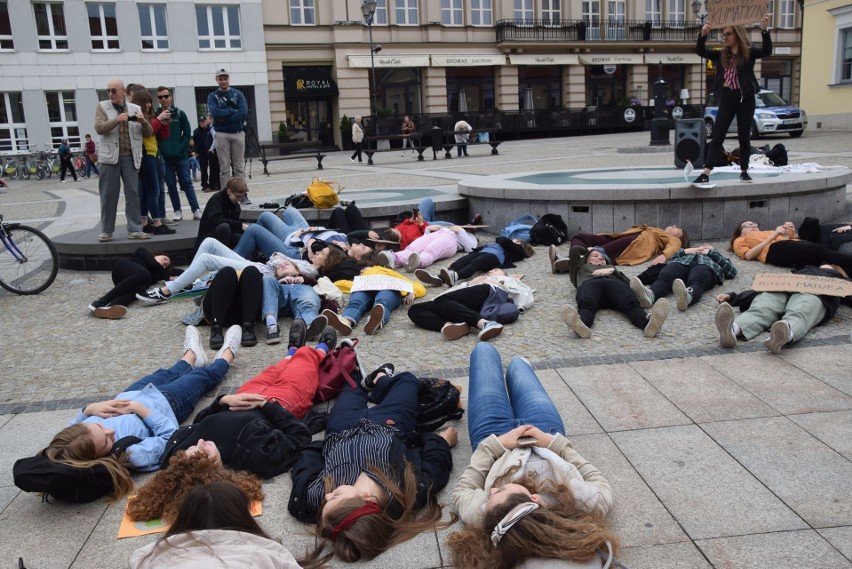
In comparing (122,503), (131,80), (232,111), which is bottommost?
(122,503)

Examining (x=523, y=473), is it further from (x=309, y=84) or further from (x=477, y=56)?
(x=477, y=56)

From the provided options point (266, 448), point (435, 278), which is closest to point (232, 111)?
point (435, 278)

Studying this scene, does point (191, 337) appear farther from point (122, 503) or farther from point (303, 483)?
point (303, 483)

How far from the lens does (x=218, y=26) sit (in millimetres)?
34625

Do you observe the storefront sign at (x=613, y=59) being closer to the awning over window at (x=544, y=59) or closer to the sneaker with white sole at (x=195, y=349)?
the awning over window at (x=544, y=59)

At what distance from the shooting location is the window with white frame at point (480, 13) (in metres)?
39.2

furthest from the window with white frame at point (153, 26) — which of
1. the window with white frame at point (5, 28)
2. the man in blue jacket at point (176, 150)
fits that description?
the man in blue jacket at point (176, 150)

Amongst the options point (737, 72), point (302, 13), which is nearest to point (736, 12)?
point (737, 72)

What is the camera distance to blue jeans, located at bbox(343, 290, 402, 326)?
6.99 meters

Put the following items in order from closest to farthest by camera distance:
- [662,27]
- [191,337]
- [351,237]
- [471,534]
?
[471,534] → [191,337] → [351,237] → [662,27]

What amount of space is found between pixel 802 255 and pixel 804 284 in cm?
155

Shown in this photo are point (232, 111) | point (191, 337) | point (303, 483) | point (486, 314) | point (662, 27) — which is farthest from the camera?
point (662, 27)

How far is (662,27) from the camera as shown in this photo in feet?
141

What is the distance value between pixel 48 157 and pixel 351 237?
88.3 ft
